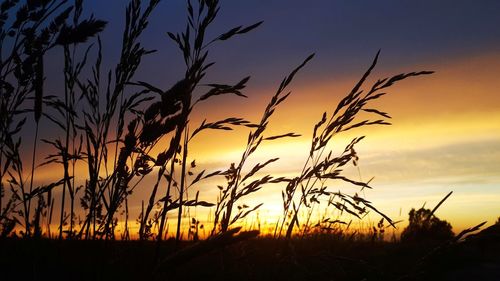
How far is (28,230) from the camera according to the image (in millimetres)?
2371

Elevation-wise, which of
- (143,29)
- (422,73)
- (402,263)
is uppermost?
(143,29)

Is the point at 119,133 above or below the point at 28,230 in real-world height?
above

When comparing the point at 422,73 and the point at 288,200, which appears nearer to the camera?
the point at 422,73

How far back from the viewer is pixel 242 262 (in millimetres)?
3279

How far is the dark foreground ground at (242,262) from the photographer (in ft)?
6.61

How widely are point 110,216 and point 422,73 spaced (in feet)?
4.84

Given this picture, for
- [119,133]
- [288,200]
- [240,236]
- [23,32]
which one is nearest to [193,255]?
[240,236]

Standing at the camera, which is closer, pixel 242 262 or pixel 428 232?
pixel 242 262

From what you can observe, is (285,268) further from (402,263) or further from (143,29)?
(143,29)

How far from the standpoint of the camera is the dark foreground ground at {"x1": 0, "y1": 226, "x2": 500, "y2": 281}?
2014 mm

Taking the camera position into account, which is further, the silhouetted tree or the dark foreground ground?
the silhouetted tree

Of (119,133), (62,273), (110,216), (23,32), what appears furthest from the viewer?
(62,273)

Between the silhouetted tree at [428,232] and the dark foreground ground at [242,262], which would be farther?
the silhouetted tree at [428,232]

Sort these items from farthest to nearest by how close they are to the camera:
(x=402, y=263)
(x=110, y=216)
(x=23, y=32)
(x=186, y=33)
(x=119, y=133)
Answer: (x=402, y=263) → (x=23, y=32) → (x=119, y=133) → (x=186, y=33) → (x=110, y=216)
